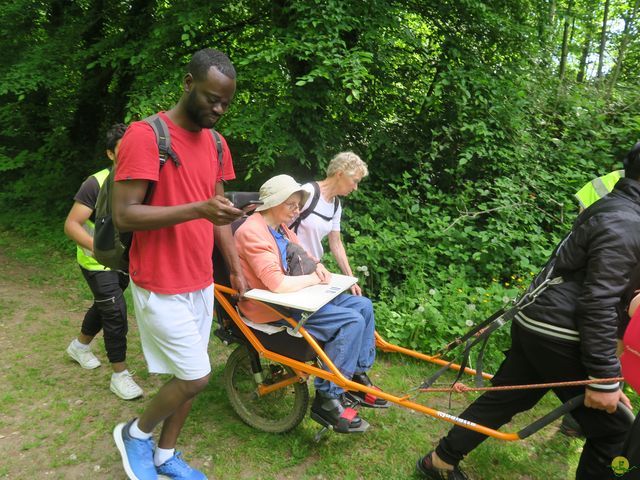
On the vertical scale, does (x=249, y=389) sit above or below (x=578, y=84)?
below

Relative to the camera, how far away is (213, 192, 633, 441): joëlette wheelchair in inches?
105

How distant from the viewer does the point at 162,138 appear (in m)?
2.02

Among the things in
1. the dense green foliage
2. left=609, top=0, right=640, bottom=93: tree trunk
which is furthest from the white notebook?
left=609, top=0, right=640, bottom=93: tree trunk

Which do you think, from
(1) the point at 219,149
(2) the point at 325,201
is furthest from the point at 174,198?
(2) the point at 325,201

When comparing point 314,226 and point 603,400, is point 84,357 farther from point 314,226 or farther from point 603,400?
point 603,400

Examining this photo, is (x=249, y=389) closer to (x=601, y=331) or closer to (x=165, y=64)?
(x=601, y=331)

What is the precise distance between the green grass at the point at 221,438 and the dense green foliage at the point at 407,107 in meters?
1.09

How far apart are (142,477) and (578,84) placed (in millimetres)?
7855

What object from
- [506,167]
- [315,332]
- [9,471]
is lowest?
[9,471]

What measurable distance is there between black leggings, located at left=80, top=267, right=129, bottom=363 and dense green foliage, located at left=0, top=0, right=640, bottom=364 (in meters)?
2.32

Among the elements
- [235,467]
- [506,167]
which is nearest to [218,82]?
[235,467]

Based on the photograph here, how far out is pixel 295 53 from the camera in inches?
206

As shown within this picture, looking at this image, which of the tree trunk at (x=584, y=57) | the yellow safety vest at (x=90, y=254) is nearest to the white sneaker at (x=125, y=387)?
the yellow safety vest at (x=90, y=254)

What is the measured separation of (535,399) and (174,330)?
1920 millimetres
